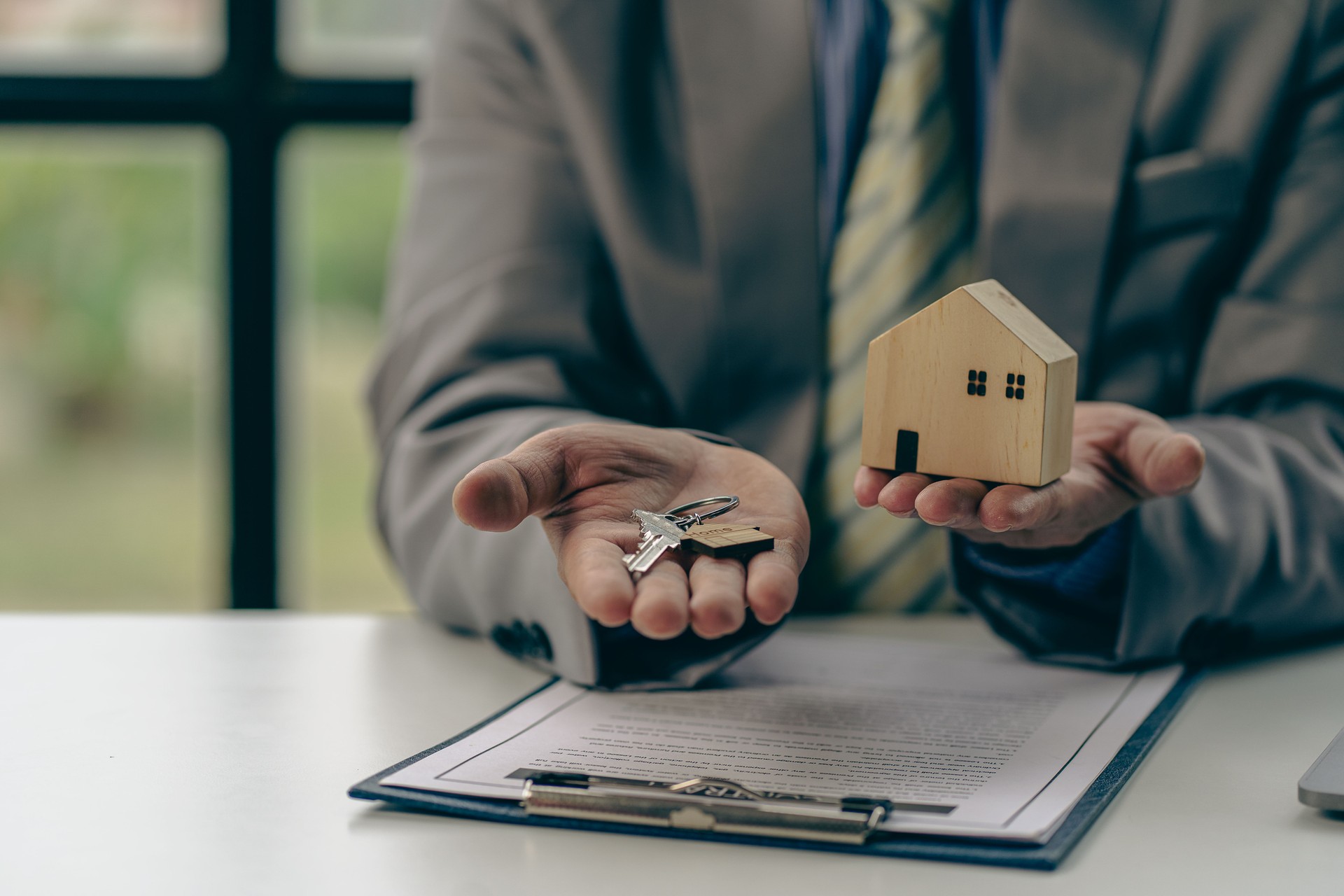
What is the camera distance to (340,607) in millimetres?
1960

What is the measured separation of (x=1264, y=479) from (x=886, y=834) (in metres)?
0.60

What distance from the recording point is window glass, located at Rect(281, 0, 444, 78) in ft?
5.85

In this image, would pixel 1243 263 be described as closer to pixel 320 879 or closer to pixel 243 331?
pixel 320 879

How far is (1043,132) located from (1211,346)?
0.87 feet

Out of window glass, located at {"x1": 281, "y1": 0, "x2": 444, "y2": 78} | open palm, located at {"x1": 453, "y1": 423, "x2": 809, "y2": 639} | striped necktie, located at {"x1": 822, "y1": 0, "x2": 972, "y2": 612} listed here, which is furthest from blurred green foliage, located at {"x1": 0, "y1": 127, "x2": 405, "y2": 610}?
open palm, located at {"x1": 453, "y1": 423, "x2": 809, "y2": 639}

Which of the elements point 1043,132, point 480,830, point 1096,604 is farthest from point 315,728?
point 1043,132

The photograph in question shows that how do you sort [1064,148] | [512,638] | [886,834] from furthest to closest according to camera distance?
[1064,148], [512,638], [886,834]

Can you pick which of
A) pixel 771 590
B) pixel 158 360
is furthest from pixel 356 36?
pixel 771 590

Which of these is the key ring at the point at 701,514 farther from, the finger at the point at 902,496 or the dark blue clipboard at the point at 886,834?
the dark blue clipboard at the point at 886,834

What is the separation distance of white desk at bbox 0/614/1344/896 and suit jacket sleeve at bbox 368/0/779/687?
0.09 metres

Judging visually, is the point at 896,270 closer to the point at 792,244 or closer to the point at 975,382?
the point at 792,244

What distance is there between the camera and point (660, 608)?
57 cm

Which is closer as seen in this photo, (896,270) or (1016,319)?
(1016,319)

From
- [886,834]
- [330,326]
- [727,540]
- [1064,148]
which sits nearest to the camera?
[886,834]
